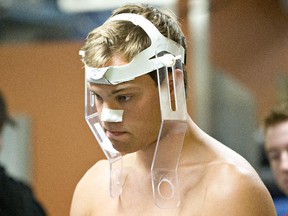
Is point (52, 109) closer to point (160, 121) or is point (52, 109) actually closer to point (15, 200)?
point (15, 200)

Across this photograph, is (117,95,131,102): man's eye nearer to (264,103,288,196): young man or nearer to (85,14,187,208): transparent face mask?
(85,14,187,208): transparent face mask

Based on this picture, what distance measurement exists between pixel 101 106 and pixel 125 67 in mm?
100

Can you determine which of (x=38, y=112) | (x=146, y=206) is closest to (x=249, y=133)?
(x=38, y=112)

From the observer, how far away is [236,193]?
1.79m

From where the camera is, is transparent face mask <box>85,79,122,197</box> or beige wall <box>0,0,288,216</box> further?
beige wall <box>0,0,288,216</box>

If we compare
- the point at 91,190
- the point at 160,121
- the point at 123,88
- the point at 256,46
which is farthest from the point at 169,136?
the point at 256,46

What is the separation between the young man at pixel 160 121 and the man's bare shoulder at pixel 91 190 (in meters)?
0.13

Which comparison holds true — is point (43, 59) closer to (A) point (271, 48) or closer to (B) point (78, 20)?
(B) point (78, 20)

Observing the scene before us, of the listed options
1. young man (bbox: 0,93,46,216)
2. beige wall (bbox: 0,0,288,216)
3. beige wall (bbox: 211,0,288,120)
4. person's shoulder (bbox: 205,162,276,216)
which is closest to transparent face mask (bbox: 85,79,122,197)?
person's shoulder (bbox: 205,162,276,216)

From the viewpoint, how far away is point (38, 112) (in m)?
4.25

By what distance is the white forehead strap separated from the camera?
179 cm

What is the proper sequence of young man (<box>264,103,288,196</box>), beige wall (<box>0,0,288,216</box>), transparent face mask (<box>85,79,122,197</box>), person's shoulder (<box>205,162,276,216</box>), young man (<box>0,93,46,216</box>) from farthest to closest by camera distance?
beige wall (<box>0,0,288,216</box>) → young man (<box>264,103,288,196</box>) → young man (<box>0,93,46,216</box>) → transparent face mask (<box>85,79,122,197</box>) → person's shoulder (<box>205,162,276,216</box>)

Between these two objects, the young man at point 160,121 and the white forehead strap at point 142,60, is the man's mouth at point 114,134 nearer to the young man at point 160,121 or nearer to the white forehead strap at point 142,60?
the young man at point 160,121

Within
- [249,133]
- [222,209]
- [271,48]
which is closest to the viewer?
[222,209]
